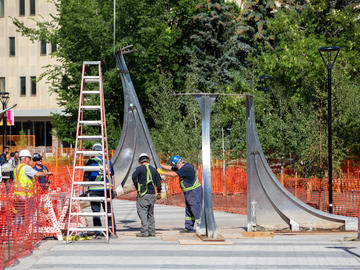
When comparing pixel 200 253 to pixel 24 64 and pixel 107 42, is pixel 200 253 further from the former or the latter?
pixel 24 64

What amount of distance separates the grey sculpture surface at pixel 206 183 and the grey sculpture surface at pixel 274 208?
1440mm

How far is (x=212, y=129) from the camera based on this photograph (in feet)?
96.1

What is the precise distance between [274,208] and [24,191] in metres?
5.71

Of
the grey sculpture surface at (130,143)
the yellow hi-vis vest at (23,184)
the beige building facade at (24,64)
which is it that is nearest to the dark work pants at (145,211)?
the yellow hi-vis vest at (23,184)

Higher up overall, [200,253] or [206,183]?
[206,183]

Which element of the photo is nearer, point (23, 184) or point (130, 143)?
point (23, 184)

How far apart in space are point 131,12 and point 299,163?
16.2 metres

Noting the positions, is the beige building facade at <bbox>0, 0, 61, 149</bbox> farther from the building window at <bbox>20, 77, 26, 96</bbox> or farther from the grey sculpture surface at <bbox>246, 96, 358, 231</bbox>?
the grey sculpture surface at <bbox>246, 96, 358, 231</bbox>

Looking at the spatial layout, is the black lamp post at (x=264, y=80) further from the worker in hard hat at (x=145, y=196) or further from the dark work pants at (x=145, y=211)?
the dark work pants at (x=145, y=211)

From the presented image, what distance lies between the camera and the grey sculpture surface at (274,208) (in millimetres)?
14133

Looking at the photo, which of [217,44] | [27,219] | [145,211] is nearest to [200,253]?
[145,211]

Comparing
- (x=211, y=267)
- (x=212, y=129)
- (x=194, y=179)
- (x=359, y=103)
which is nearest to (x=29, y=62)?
(x=212, y=129)

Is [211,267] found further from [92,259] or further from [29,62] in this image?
[29,62]

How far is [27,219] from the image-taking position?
38.9ft
